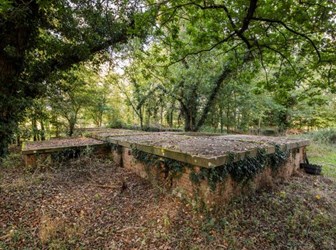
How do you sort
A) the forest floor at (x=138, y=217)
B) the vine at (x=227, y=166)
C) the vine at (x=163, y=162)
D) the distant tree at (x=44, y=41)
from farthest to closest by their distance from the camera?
1. the distant tree at (x=44, y=41)
2. the vine at (x=163, y=162)
3. the vine at (x=227, y=166)
4. the forest floor at (x=138, y=217)

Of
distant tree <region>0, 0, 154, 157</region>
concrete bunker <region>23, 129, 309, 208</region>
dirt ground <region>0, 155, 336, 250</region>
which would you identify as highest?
distant tree <region>0, 0, 154, 157</region>

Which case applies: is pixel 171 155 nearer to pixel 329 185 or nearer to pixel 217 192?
pixel 217 192

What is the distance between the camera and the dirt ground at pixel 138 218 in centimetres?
229

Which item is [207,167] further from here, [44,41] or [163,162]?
[44,41]

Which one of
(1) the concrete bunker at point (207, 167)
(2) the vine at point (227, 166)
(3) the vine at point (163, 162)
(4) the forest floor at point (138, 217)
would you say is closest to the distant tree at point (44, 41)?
(1) the concrete bunker at point (207, 167)

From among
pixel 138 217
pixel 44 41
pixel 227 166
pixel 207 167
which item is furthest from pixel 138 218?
pixel 44 41

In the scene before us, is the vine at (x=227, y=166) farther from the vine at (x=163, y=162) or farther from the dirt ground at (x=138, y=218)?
the dirt ground at (x=138, y=218)

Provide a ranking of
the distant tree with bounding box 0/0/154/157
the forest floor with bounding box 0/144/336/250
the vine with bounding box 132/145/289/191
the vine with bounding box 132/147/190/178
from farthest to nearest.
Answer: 1. the distant tree with bounding box 0/0/154/157
2. the vine with bounding box 132/147/190/178
3. the vine with bounding box 132/145/289/191
4. the forest floor with bounding box 0/144/336/250

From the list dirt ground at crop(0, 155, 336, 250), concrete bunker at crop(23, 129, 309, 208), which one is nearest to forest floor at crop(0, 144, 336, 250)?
dirt ground at crop(0, 155, 336, 250)

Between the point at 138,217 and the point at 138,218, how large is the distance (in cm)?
2

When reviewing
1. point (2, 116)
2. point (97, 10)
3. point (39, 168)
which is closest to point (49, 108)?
point (2, 116)

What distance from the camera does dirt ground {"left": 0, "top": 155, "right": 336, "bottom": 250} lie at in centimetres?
229

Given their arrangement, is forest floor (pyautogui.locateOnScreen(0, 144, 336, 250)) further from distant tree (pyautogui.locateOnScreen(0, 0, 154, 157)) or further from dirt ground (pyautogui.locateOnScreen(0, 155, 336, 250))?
distant tree (pyautogui.locateOnScreen(0, 0, 154, 157))

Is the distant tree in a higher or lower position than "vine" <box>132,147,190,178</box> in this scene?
higher
